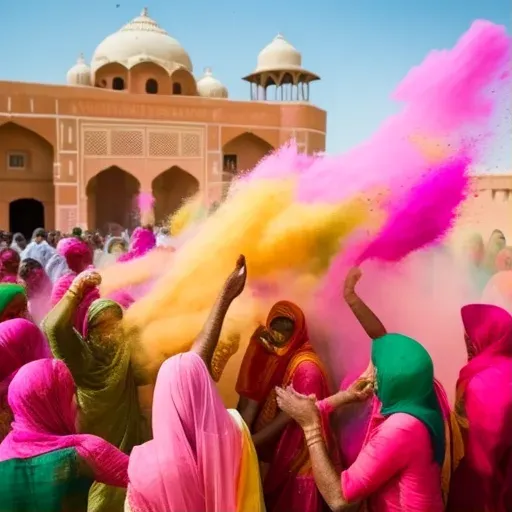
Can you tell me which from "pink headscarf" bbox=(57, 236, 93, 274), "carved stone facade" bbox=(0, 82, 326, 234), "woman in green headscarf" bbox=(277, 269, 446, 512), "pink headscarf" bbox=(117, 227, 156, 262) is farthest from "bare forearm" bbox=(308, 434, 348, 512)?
"carved stone facade" bbox=(0, 82, 326, 234)

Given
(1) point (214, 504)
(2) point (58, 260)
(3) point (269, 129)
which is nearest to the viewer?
(1) point (214, 504)

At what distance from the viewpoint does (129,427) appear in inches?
108

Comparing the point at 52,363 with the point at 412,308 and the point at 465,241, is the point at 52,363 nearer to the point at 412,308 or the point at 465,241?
the point at 412,308

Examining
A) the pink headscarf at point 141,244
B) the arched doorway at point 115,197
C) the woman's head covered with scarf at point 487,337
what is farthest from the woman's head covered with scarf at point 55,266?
the arched doorway at point 115,197

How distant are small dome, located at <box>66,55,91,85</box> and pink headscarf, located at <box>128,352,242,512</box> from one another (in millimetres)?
28484

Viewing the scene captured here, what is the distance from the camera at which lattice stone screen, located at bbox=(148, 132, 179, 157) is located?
2381 cm

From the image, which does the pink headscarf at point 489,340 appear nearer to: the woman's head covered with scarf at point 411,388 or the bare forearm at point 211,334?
the woman's head covered with scarf at point 411,388

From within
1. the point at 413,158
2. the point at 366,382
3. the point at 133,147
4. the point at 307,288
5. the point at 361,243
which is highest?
the point at 133,147

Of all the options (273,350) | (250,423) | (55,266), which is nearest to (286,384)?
(273,350)

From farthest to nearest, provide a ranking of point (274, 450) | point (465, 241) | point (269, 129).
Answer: point (269, 129) < point (465, 241) < point (274, 450)

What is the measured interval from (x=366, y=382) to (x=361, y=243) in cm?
66

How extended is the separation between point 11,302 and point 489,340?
88.0 inches

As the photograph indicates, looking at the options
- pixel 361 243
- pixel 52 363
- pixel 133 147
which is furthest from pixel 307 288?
pixel 133 147

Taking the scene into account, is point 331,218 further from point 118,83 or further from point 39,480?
point 118,83
